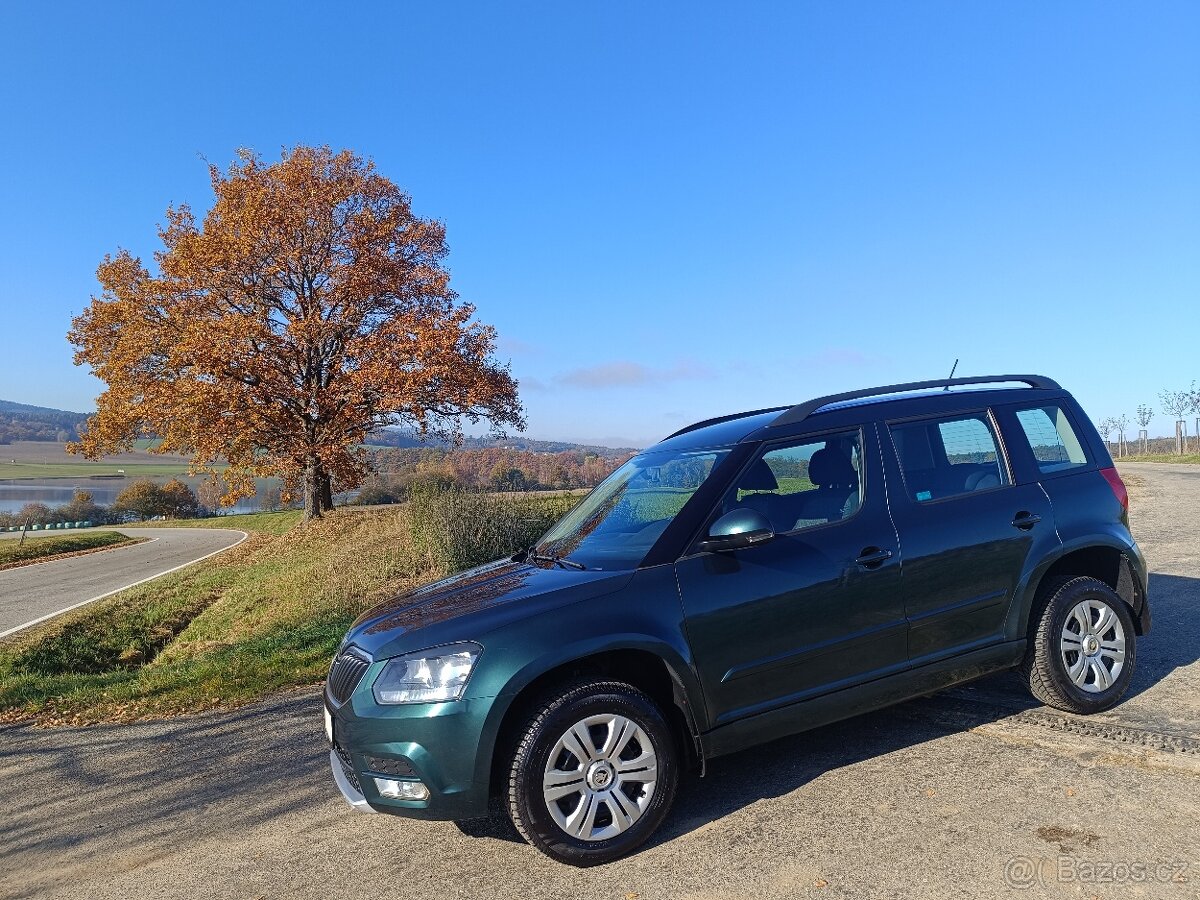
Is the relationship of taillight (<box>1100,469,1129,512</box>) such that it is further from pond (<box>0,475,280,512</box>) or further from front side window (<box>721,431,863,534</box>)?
pond (<box>0,475,280,512</box>)

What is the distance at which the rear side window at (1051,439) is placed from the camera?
4680 millimetres

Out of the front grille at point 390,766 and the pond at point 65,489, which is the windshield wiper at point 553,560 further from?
the pond at point 65,489

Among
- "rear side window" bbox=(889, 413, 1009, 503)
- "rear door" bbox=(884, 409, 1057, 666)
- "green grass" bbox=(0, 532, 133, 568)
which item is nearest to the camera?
"rear door" bbox=(884, 409, 1057, 666)

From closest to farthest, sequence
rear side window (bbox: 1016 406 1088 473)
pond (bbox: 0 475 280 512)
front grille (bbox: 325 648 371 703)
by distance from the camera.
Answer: front grille (bbox: 325 648 371 703)
rear side window (bbox: 1016 406 1088 473)
pond (bbox: 0 475 280 512)

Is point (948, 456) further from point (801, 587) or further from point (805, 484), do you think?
point (801, 587)

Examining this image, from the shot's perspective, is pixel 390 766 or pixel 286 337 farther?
pixel 286 337

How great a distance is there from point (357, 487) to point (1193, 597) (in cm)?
1940

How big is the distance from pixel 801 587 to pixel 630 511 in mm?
1034

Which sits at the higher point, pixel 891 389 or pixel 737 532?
pixel 891 389

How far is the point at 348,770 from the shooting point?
11.4 feet

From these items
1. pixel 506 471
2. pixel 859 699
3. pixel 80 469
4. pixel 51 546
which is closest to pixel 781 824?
pixel 859 699

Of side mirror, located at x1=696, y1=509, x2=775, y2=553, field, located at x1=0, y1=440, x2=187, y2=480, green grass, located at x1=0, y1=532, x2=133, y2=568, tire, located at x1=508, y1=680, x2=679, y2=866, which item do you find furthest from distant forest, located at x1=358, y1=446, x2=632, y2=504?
field, located at x1=0, y1=440, x2=187, y2=480

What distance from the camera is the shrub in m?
12.7

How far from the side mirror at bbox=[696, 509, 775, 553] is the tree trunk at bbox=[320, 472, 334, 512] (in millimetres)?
21018
